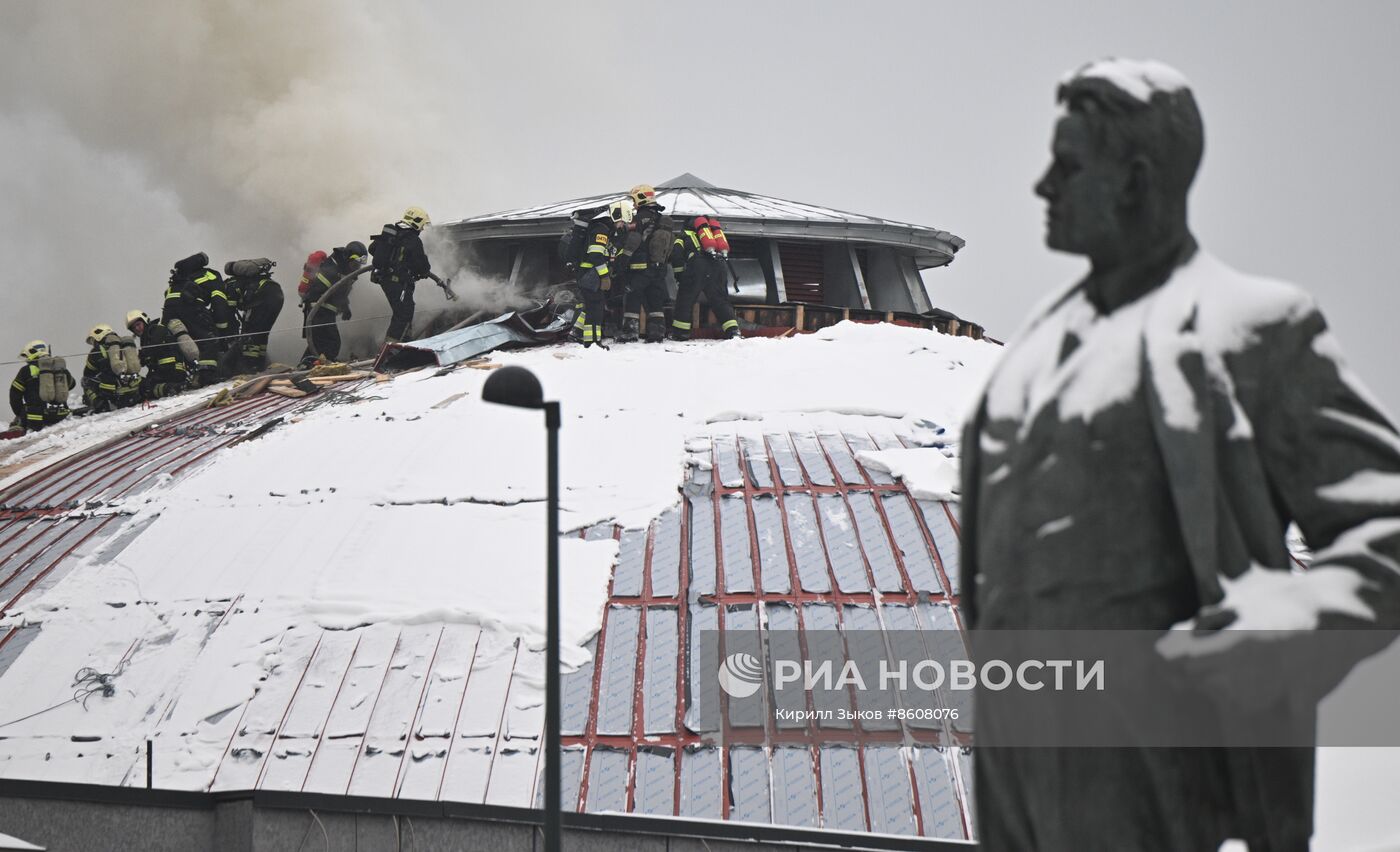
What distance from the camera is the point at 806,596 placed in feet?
43.9

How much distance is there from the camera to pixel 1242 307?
141 inches

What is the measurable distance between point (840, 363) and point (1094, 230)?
14.8 meters

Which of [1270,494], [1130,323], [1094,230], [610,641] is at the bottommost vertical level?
[610,641]

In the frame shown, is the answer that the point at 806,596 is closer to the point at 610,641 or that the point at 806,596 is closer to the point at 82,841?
the point at 610,641

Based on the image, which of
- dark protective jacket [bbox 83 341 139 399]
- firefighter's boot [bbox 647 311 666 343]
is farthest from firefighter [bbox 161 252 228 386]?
firefighter's boot [bbox 647 311 666 343]

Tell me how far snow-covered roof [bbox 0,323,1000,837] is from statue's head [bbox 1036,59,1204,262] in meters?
8.54

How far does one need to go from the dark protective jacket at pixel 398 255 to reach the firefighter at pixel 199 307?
3.15 m

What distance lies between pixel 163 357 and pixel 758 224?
385 inches

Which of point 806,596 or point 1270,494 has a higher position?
point 1270,494

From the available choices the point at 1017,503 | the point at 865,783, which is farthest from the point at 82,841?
the point at 1017,503

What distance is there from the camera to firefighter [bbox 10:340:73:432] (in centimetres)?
2372

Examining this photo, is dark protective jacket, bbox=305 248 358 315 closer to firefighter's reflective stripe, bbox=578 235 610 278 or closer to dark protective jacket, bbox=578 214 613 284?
dark protective jacket, bbox=578 214 613 284

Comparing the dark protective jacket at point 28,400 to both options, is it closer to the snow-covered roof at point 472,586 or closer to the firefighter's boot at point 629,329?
the snow-covered roof at point 472,586
